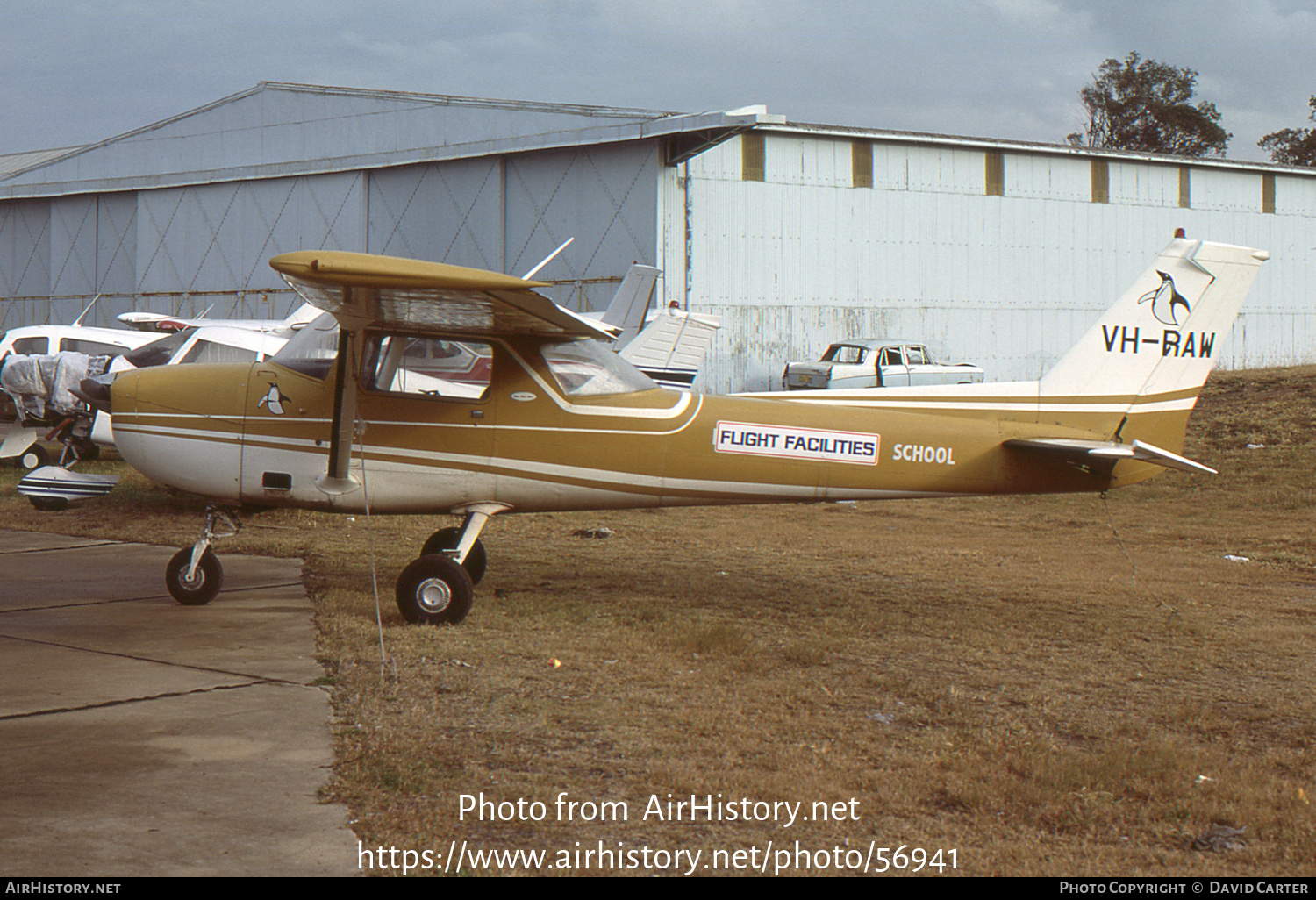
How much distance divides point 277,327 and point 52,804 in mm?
16911

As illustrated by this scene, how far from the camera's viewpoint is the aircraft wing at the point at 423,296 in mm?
6430

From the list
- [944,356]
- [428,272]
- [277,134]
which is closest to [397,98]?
[277,134]

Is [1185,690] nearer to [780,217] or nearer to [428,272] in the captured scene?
[428,272]

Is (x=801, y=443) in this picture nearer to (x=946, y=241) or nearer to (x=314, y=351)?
(x=314, y=351)

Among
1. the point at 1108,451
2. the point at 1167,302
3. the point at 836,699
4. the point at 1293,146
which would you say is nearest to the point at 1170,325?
the point at 1167,302

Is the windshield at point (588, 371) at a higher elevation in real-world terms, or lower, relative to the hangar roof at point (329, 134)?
lower

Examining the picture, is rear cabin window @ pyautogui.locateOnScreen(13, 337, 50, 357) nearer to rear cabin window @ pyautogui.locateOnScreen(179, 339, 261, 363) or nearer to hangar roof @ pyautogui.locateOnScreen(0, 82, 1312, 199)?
rear cabin window @ pyautogui.locateOnScreen(179, 339, 261, 363)

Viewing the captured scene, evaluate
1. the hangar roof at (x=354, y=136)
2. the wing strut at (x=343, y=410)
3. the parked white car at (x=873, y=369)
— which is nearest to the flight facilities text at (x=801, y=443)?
the wing strut at (x=343, y=410)

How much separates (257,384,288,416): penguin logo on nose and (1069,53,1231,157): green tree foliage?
69.2 m

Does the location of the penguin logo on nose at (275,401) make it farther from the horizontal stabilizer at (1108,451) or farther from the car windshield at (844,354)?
the car windshield at (844,354)

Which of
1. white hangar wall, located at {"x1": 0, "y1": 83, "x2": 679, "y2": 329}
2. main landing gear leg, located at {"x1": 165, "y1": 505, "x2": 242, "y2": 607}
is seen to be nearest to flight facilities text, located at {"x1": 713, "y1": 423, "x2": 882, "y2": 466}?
main landing gear leg, located at {"x1": 165, "y1": 505, "x2": 242, "y2": 607}

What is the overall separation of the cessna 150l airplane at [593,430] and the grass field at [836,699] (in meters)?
0.92

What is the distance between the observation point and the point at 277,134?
3291 cm

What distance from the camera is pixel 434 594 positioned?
25.8 ft
